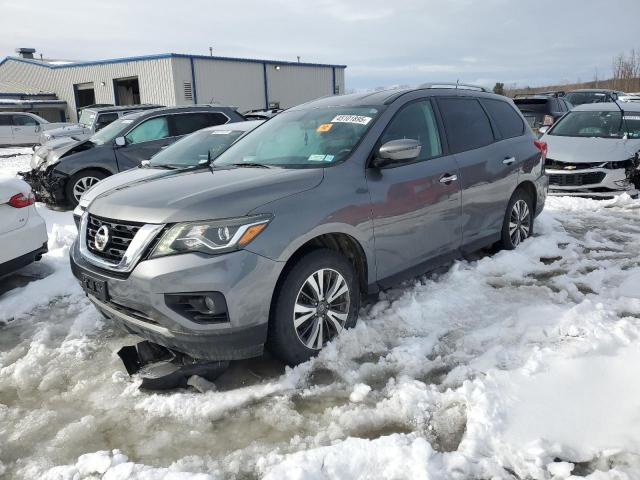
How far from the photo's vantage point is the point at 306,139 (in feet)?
13.1

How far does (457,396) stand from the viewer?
285 centimetres

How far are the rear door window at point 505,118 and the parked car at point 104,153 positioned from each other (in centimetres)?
559

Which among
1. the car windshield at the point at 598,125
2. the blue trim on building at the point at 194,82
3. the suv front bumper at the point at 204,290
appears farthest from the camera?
the blue trim on building at the point at 194,82

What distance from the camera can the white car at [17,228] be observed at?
4.44m

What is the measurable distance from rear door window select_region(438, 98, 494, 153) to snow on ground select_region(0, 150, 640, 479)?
1.33 metres

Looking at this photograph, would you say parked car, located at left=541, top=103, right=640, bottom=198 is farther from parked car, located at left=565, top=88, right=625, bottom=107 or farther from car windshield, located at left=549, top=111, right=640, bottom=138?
parked car, located at left=565, top=88, right=625, bottom=107

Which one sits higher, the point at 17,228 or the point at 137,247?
the point at 137,247

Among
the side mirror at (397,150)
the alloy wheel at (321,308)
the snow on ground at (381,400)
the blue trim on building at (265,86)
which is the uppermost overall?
the blue trim on building at (265,86)

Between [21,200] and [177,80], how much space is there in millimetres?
24185

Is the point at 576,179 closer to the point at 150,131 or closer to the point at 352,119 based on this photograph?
the point at 352,119

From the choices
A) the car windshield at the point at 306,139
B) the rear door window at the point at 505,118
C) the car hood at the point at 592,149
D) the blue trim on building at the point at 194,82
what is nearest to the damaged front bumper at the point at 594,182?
the car hood at the point at 592,149

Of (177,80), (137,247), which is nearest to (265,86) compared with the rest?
(177,80)

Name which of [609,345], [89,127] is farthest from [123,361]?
[89,127]

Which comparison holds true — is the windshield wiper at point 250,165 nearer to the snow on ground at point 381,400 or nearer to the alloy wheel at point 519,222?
the snow on ground at point 381,400
